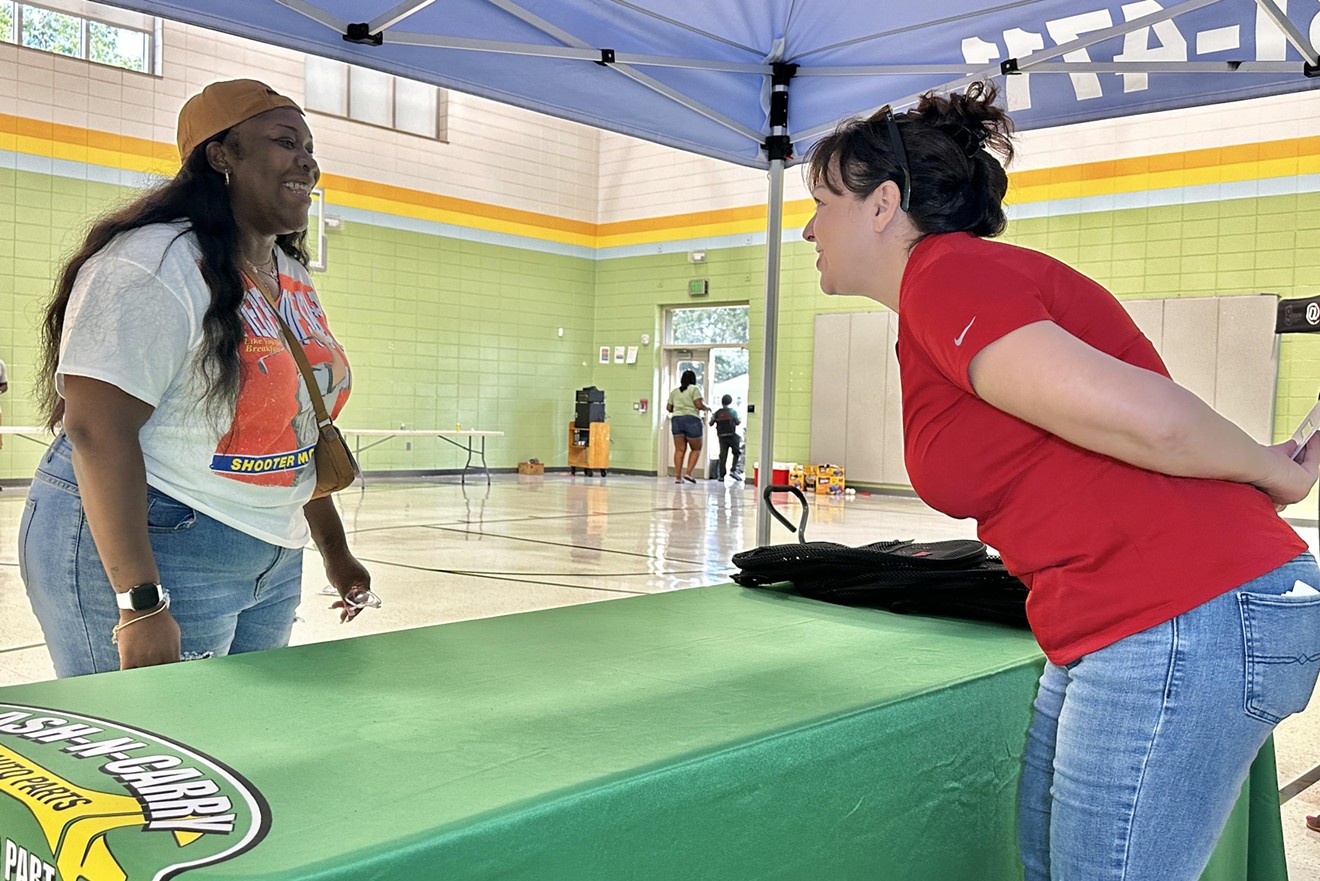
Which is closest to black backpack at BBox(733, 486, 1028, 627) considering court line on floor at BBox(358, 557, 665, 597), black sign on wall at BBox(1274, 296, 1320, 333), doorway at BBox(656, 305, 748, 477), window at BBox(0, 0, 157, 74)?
black sign on wall at BBox(1274, 296, 1320, 333)

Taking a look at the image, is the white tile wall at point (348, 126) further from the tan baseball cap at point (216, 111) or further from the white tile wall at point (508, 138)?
the tan baseball cap at point (216, 111)

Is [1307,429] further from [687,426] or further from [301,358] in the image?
[687,426]

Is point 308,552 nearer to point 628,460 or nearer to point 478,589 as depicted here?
point 478,589

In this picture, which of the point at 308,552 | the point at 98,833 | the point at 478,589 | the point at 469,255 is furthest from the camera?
the point at 469,255

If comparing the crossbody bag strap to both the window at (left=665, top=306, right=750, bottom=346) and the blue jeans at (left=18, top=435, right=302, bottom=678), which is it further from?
the window at (left=665, top=306, right=750, bottom=346)

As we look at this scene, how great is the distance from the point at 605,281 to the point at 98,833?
15.8 m

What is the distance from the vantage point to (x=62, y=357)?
1.33m

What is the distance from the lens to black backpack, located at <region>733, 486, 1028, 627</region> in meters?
1.80

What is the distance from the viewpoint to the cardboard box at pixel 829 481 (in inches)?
525

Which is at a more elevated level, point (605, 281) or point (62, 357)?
point (605, 281)

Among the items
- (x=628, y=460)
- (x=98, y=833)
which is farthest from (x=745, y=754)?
(x=628, y=460)

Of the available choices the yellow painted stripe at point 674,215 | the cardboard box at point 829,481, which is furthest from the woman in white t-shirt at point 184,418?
the cardboard box at point 829,481

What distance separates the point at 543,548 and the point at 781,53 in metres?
4.30

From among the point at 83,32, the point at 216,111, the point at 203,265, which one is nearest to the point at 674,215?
the point at 83,32
